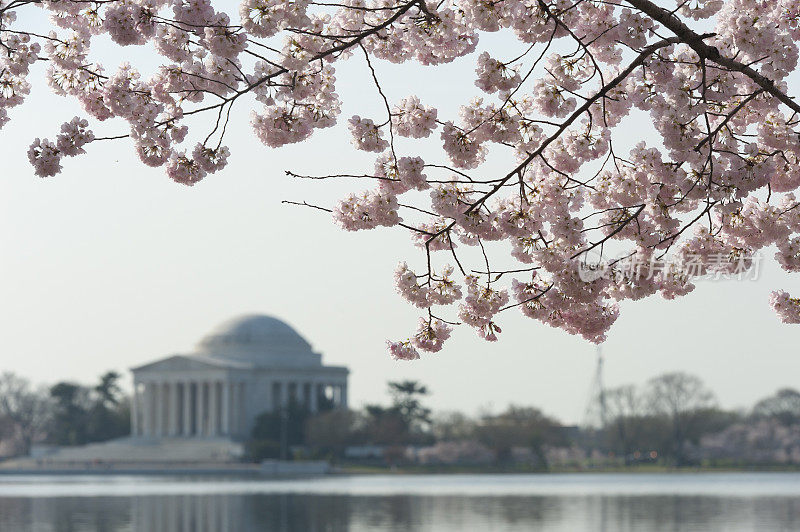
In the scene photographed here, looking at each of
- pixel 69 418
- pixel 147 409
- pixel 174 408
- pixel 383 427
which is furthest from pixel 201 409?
pixel 383 427

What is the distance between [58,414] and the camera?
148m

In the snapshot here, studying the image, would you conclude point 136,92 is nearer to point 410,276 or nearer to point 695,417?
point 410,276

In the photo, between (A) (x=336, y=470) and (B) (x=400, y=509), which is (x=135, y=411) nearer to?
(A) (x=336, y=470)

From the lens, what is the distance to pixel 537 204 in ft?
41.8

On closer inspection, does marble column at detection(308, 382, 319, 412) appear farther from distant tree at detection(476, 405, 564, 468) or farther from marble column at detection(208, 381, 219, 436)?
distant tree at detection(476, 405, 564, 468)

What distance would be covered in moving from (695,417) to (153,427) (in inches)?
2271

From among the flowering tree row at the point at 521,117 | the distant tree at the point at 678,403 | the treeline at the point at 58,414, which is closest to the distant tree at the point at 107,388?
the treeline at the point at 58,414

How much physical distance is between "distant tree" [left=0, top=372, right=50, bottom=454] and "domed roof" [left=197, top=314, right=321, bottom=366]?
716 inches

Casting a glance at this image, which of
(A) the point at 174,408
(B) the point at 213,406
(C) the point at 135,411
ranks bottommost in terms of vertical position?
(C) the point at 135,411

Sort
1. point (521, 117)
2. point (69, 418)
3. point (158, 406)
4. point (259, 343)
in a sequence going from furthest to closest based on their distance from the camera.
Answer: point (259, 343)
point (158, 406)
point (69, 418)
point (521, 117)

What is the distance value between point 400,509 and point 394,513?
274 centimetres

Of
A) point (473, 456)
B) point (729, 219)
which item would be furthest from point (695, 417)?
point (729, 219)

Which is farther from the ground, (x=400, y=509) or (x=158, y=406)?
(x=158, y=406)

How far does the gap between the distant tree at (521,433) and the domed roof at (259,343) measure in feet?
98.9
